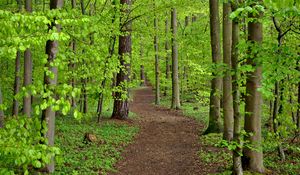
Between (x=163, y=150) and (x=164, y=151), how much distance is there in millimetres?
159

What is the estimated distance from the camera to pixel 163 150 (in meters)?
12.0

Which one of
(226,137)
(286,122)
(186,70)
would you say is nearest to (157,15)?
(226,137)

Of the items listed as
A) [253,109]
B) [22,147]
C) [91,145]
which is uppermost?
[253,109]

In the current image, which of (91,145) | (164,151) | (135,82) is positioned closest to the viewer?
(91,145)

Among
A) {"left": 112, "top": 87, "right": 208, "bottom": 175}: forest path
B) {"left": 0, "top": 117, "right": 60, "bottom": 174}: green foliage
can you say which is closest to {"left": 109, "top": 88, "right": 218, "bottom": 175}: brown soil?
{"left": 112, "top": 87, "right": 208, "bottom": 175}: forest path

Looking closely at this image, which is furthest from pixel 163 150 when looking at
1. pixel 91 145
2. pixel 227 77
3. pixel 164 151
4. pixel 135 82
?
pixel 135 82

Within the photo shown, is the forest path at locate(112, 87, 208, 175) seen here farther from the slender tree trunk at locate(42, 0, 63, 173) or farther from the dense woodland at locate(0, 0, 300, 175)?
the slender tree trunk at locate(42, 0, 63, 173)

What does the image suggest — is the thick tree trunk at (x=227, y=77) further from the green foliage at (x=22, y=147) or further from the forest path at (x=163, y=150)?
the green foliage at (x=22, y=147)

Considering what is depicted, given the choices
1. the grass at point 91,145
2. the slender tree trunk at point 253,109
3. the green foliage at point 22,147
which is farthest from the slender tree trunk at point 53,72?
the slender tree trunk at point 253,109

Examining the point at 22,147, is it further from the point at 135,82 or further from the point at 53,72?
the point at 135,82

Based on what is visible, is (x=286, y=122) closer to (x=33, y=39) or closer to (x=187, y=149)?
(x=187, y=149)

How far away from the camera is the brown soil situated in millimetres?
9625

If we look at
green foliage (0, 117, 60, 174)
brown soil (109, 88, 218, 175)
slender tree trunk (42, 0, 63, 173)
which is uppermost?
slender tree trunk (42, 0, 63, 173)

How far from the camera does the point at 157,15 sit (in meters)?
16.1
